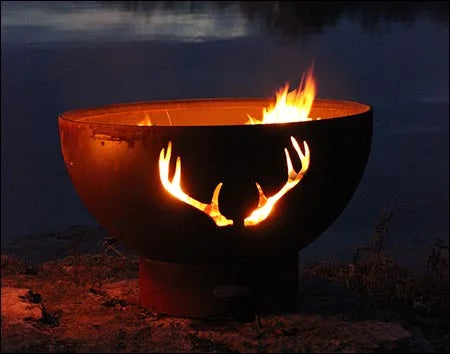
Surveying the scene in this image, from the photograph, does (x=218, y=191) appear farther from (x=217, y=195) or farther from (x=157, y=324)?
(x=157, y=324)

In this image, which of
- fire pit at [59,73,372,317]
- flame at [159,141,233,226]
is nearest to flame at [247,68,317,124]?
fire pit at [59,73,372,317]

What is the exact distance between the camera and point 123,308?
11.8ft

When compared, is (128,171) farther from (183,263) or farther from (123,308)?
(123,308)

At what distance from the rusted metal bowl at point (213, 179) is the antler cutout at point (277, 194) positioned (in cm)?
2

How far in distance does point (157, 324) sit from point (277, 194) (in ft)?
2.37

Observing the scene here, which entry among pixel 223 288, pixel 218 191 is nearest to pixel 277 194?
pixel 218 191

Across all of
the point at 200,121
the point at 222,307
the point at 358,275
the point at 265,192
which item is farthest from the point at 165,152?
the point at 358,275

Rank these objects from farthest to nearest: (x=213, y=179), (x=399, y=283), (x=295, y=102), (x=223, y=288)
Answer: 1. (x=399, y=283)
2. (x=295, y=102)
3. (x=223, y=288)
4. (x=213, y=179)

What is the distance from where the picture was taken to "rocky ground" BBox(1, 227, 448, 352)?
10.4ft

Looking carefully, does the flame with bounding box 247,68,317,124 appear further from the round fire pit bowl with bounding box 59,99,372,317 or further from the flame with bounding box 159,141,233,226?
the flame with bounding box 159,141,233,226

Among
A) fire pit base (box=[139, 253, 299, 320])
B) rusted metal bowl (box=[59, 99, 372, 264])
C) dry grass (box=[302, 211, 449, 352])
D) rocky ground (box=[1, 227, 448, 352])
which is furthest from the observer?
dry grass (box=[302, 211, 449, 352])

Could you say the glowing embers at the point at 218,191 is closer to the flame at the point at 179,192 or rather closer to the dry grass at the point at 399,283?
the flame at the point at 179,192

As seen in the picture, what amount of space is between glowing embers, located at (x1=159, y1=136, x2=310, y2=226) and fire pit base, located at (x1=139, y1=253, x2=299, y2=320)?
0.87 feet

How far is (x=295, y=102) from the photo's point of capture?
3742 millimetres
